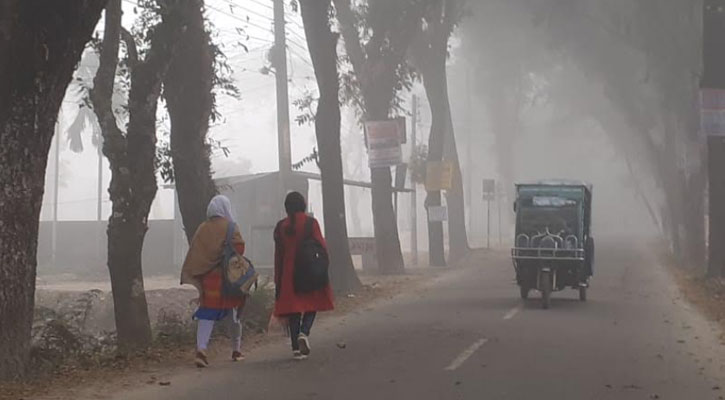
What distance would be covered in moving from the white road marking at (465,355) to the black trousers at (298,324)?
1.64m

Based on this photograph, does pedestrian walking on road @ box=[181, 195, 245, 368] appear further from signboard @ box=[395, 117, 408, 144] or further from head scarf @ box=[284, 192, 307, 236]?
signboard @ box=[395, 117, 408, 144]

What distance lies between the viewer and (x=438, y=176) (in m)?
36.5

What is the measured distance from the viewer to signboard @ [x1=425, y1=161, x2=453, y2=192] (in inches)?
1437

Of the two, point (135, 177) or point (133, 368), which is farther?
point (135, 177)

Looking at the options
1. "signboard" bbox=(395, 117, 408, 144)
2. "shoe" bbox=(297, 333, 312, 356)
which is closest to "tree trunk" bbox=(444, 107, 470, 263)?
"signboard" bbox=(395, 117, 408, 144)

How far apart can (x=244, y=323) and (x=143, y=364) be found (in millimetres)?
3590

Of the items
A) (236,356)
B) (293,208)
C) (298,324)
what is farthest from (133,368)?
(293,208)

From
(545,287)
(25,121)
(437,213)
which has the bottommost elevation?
(545,287)

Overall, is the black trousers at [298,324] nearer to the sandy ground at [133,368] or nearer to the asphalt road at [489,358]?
the asphalt road at [489,358]

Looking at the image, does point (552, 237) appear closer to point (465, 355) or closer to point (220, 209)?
point (465, 355)

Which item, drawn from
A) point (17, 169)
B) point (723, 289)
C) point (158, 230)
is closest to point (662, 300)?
point (723, 289)

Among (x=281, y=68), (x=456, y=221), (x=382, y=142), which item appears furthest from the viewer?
(x=456, y=221)

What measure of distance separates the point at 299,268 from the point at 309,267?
0.11m

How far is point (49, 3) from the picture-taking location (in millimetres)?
10227
